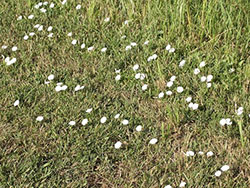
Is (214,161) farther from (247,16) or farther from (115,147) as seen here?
(247,16)

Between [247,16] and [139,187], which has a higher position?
[247,16]

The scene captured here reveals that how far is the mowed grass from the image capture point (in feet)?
8.61

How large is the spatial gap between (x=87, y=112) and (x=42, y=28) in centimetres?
116

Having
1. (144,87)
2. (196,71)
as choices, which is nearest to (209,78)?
(196,71)

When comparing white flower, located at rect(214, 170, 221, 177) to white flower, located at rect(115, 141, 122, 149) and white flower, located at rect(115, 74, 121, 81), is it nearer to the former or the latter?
white flower, located at rect(115, 141, 122, 149)

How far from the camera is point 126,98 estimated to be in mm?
3076

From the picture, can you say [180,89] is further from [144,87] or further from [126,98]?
[126,98]

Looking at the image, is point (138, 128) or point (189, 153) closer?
point (189, 153)

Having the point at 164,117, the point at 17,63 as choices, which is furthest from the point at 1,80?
the point at 164,117

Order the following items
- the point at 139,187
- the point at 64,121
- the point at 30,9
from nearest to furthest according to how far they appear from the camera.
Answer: the point at 139,187, the point at 64,121, the point at 30,9

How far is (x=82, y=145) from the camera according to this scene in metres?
2.79

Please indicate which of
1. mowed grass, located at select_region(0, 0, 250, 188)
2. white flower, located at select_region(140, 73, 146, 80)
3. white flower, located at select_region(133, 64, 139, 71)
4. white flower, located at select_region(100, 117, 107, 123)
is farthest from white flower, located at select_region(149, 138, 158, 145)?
white flower, located at select_region(133, 64, 139, 71)

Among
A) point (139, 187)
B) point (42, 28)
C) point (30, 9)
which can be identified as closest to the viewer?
point (139, 187)

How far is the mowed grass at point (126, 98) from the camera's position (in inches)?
103
